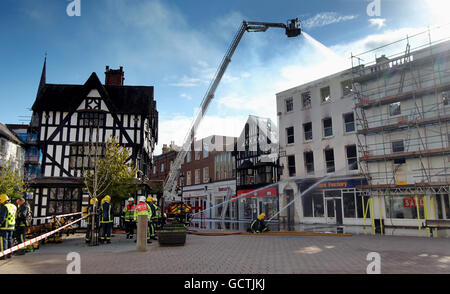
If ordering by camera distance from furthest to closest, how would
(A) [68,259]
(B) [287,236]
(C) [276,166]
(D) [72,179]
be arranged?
(C) [276,166], (D) [72,179], (B) [287,236], (A) [68,259]

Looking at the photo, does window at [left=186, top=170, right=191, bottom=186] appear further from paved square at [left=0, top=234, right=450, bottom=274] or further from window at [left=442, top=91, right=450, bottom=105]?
paved square at [left=0, top=234, right=450, bottom=274]

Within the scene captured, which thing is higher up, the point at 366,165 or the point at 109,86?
the point at 109,86

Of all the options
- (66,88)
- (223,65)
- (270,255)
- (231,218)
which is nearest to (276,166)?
(231,218)

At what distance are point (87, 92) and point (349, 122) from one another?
Result: 19.4m

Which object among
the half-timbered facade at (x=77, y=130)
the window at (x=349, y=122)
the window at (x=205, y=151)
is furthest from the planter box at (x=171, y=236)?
the window at (x=205, y=151)

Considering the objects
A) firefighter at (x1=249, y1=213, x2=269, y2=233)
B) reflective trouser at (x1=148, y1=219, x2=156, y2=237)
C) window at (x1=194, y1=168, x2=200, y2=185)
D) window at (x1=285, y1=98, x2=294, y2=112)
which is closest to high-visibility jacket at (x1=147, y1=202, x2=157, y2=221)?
reflective trouser at (x1=148, y1=219, x2=156, y2=237)

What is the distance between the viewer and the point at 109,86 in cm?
2497

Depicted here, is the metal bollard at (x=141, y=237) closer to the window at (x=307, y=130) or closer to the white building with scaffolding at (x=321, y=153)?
the white building with scaffolding at (x=321, y=153)

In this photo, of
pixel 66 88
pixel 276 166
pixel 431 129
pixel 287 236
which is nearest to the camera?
pixel 287 236

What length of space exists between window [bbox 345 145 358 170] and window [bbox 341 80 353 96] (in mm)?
4196

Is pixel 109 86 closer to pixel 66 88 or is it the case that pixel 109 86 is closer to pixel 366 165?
pixel 66 88

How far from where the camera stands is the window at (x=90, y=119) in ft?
75.9

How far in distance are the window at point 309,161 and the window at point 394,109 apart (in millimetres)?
7180
